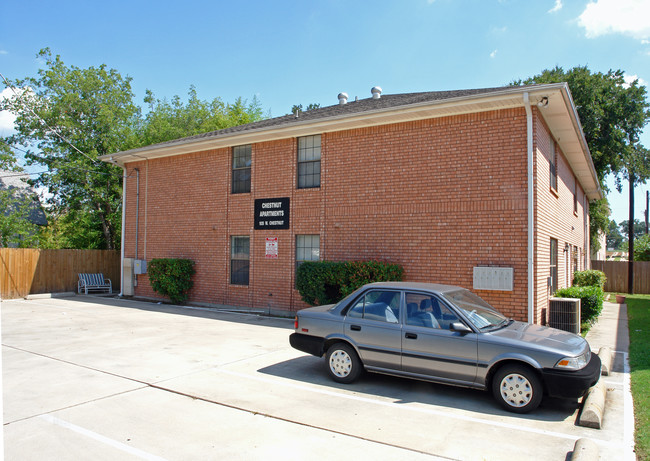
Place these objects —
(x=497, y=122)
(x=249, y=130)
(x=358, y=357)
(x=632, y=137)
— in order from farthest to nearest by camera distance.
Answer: (x=632, y=137) → (x=249, y=130) → (x=497, y=122) → (x=358, y=357)

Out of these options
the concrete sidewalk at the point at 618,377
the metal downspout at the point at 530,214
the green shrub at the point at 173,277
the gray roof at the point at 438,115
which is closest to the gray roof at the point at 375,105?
the gray roof at the point at 438,115

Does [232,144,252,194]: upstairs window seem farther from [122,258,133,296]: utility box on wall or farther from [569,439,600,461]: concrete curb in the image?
[569,439,600,461]: concrete curb

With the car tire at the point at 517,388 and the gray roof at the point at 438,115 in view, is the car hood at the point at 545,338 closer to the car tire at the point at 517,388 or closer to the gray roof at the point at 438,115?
the car tire at the point at 517,388

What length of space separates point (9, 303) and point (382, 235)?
14224 millimetres

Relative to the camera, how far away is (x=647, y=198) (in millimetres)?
39375

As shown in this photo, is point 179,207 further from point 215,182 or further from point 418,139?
point 418,139

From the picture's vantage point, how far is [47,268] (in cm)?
1931

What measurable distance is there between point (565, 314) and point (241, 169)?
1037 cm

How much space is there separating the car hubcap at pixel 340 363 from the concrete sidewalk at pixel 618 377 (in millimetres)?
3212

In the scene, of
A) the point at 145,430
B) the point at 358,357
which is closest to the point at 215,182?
the point at 358,357

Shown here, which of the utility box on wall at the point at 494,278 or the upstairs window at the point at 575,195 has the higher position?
the upstairs window at the point at 575,195

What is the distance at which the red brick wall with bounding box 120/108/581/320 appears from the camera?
10.3m

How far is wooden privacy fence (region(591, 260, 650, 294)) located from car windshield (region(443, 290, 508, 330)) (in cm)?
2383

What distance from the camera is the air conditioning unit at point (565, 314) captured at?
10.0m
